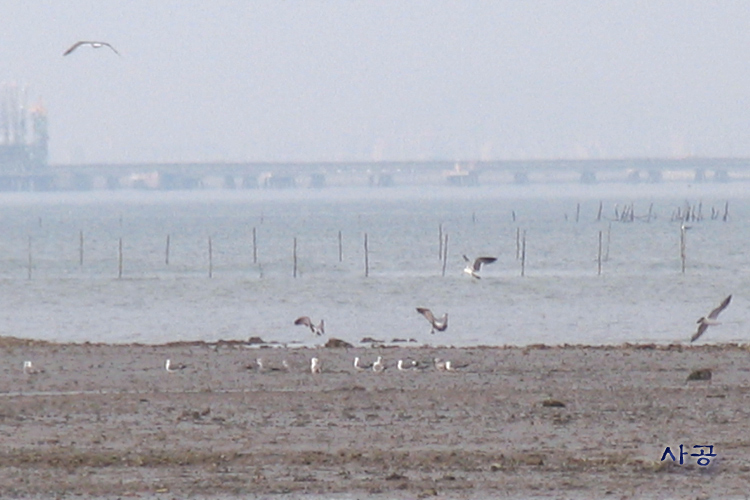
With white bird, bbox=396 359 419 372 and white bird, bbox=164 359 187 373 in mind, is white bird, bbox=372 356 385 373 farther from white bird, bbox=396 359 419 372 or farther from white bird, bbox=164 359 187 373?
white bird, bbox=164 359 187 373

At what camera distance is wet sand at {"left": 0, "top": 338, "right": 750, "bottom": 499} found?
10141 mm

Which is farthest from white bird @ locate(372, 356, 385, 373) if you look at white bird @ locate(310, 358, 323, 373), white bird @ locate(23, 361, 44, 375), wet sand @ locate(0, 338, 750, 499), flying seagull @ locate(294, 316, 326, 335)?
flying seagull @ locate(294, 316, 326, 335)

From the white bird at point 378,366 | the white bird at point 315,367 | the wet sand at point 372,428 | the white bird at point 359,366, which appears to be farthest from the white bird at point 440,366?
the white bird at point 315,367

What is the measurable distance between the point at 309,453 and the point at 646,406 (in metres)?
4.22

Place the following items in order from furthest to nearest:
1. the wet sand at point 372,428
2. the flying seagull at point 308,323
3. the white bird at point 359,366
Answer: the flying seagull at point 308,323 → the white bird at point 359,366 → the wet sand at point 372,428

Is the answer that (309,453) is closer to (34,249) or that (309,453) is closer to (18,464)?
(18,464)

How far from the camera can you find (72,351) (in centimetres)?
2092

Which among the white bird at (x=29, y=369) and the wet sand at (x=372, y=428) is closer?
the wet sand at (x=372, y=428)

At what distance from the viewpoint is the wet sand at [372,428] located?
10141 mm

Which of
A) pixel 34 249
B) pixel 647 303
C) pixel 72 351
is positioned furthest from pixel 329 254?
pixel 72 351

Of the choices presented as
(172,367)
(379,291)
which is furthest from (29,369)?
(379,291)

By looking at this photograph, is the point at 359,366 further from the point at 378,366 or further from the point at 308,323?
the point at 308,323

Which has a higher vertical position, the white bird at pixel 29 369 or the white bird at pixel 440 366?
the white bird at pixel 440 366

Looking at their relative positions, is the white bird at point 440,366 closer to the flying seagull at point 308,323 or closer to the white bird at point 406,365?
the white bird at point 406,365
